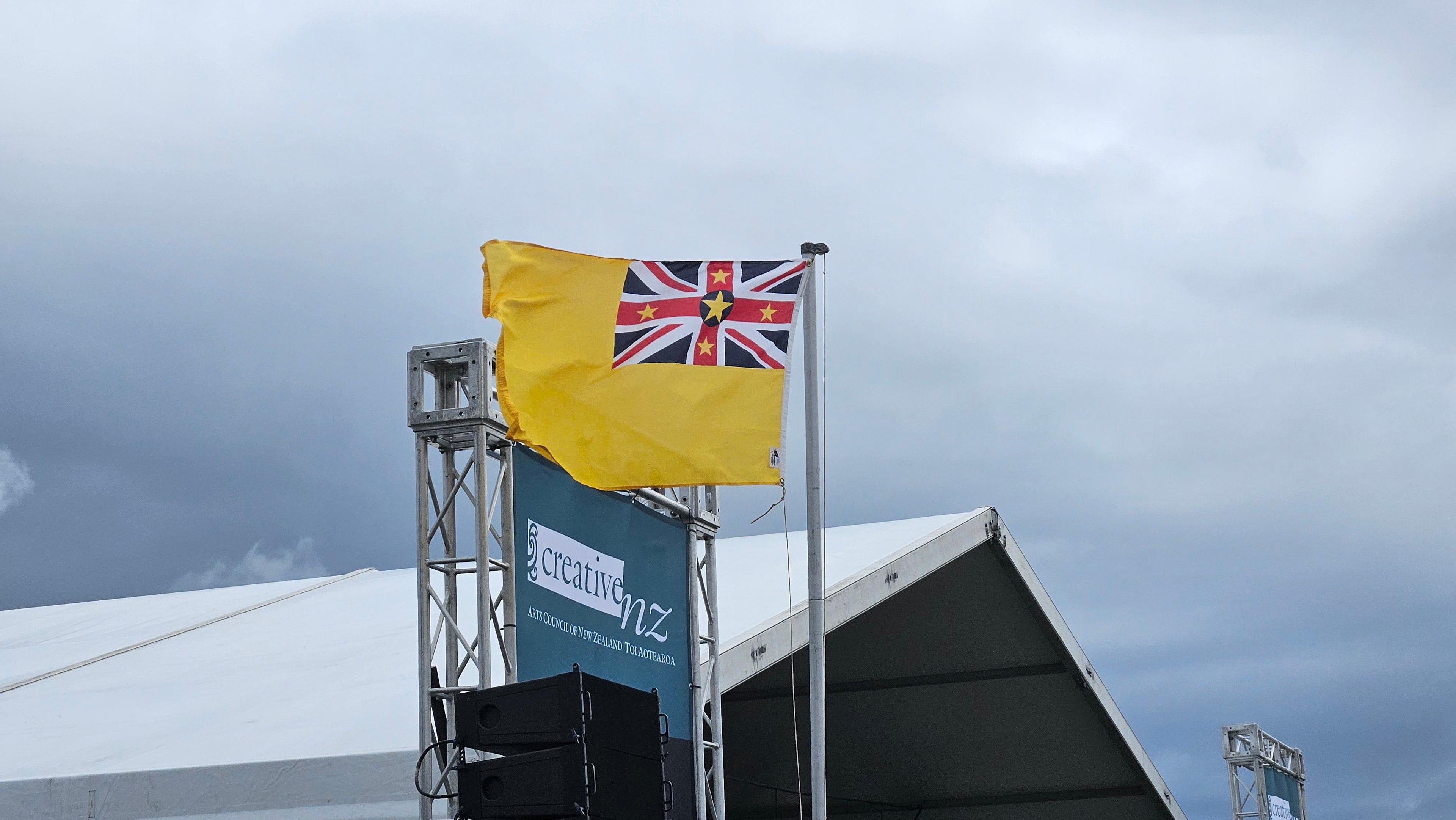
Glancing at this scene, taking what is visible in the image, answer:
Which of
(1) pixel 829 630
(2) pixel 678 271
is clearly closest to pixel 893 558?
(1) pixel 829 630

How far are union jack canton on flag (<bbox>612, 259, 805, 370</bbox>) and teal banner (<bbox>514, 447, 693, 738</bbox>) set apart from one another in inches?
42.9

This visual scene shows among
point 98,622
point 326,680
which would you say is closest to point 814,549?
point 326,680

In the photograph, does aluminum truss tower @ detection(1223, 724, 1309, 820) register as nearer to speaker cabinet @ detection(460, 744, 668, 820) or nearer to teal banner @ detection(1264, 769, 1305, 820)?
teal banner @ detection(1264, 769, 1305, 820)

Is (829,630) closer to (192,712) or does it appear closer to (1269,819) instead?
(192,712)

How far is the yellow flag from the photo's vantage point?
816 centimetres

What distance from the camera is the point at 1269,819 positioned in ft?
82.1

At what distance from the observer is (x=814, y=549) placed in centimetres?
757

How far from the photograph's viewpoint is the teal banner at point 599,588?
8859mm

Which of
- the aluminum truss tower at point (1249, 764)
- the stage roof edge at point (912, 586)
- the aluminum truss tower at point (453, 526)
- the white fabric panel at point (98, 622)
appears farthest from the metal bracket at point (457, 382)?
the aluminum truss tower at point (1249, 764)

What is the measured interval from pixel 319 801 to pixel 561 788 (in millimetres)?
2690

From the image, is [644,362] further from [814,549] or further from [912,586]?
[912,586]

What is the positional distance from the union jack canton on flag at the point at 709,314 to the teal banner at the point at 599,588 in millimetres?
1090

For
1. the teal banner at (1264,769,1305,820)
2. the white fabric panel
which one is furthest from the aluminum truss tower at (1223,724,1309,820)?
the white fabric panel

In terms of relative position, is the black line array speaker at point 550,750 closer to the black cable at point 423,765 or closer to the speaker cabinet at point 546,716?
the speaker cabinet at point 546,716
